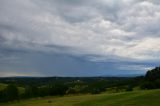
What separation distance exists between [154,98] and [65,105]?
54.8ft

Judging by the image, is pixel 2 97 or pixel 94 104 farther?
pixel 2 97

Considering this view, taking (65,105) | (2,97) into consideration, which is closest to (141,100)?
(65,105)

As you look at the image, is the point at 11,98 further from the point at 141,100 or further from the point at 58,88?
Answer: the point at 141,100

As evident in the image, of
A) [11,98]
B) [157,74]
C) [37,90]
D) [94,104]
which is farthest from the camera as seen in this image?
[157,74]

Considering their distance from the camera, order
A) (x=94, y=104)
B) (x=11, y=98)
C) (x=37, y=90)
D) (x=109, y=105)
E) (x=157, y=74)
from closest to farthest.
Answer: (x=109, y=105) < (x=94, y=104) < (x=11, y=98) < (x=37, y=90) < (x=157, y=74)

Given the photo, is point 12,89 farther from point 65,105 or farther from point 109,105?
point 109,105

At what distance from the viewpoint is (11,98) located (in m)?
127

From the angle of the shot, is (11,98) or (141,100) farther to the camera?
(11,98)

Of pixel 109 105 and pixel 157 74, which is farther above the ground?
pixel 157 74

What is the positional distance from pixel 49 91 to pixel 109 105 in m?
77.7

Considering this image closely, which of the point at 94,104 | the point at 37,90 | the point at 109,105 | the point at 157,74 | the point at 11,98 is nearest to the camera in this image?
the point at 109,105

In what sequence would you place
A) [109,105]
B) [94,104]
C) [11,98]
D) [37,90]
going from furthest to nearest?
[37,90], [11,98], [94,104], [109,105]

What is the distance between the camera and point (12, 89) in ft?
438

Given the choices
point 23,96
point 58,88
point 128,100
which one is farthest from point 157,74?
point 128,100
